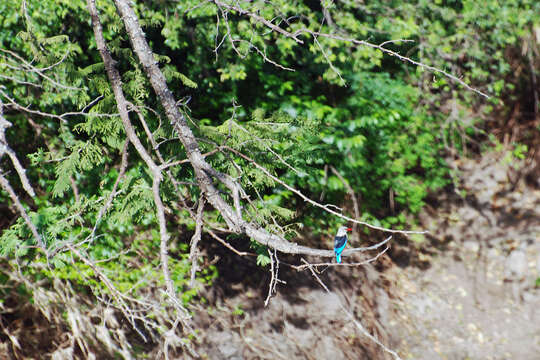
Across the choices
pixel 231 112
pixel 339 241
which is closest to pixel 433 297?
pixel 231 112

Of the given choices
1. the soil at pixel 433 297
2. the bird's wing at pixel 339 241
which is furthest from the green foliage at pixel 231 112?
the soil at pixel 433 297

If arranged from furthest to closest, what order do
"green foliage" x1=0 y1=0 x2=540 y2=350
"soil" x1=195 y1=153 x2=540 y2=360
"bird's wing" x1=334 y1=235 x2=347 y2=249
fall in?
"soil" x1=195 y1=153 x2=540 y2=360
"green foliage" x1=0 y1=0 x2=540 y2=350
"bird's wing" x1=334 y1=235 x2=347 y2=249

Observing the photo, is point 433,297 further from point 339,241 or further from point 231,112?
point 339,241

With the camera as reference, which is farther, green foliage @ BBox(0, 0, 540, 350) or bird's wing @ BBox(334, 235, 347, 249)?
green foliage @ BBox(0, 0, 540, 350)

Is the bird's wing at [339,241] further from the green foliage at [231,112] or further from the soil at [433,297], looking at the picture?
the soil at [433,297]

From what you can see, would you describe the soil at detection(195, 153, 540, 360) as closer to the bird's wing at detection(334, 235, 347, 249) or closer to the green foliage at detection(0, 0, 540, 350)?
the green foliage at detection(0, 0, 540, 350)

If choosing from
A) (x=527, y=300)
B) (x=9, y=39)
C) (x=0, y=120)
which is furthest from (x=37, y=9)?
(x=527, y=300)

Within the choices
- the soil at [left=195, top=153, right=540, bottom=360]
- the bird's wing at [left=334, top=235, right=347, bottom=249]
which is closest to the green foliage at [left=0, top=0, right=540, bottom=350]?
the bird's wing at [left=334, top=235, right=347, bottom=249]

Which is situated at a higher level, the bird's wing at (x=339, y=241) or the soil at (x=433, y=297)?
the bird's wing at (x=339, y=241)

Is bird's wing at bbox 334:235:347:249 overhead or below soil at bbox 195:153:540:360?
overhead

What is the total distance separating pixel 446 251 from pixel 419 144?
7.42ft

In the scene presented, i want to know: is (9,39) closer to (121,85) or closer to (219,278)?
(121,85)

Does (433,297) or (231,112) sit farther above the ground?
(231,112)

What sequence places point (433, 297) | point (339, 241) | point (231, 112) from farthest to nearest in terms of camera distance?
1. point (433, 297)
2. point (231, 112)
3. point (339, 241)
